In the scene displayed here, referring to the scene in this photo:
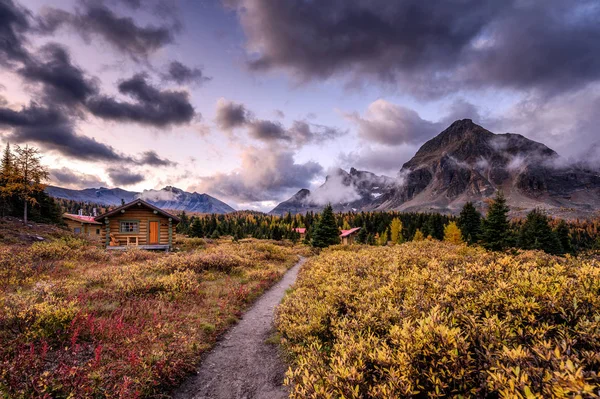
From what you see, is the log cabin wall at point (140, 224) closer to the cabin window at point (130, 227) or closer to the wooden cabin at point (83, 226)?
the cabin window at point (130, 227)

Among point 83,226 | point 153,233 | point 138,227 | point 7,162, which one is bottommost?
point 153,233

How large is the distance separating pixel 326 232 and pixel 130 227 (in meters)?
25.9

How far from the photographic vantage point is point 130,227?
93.1 feet

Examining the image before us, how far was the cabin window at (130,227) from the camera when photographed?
2811cm

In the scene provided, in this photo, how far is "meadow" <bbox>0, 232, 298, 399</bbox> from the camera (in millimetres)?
5286

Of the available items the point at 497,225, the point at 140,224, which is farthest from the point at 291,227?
the point at 140,224

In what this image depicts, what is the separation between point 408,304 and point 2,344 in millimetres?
9853

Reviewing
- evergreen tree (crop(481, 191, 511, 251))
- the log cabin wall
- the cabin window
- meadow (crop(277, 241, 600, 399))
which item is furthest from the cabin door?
evergreen tree (crop(481, 191, 511, 251))

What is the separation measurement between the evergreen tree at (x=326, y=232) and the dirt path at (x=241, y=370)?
2902 cm

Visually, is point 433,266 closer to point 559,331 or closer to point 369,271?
point 369,271

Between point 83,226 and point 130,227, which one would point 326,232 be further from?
point 83,226

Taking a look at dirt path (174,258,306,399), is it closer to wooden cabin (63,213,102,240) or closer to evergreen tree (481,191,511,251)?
evergreen tree (481,191,511,251)

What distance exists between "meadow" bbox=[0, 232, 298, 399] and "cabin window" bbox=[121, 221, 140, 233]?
1236 centimetres

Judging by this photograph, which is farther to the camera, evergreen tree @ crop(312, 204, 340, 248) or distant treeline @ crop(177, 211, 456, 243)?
distant treeline @ crop(177, 211, 456, 243)
